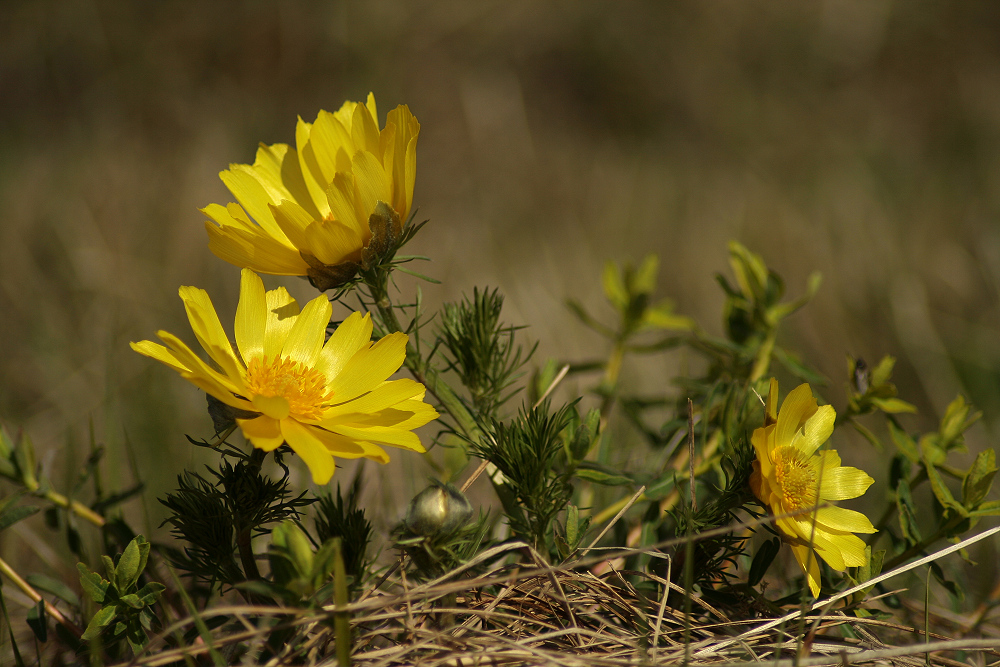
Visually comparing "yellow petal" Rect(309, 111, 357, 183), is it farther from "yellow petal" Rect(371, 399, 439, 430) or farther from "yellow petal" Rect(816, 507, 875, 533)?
"yellow petal" Rect(816, 507, 875, 533)

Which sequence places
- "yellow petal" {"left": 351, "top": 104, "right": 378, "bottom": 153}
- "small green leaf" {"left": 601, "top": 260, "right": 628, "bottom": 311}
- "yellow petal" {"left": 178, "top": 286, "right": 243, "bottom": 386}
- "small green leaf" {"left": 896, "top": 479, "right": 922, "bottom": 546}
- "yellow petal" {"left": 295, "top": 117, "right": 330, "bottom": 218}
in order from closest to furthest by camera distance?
1. "yellow petal" {"left": 178, "top": 286, "right": 243, "bottom": 386}
2. "yellow petal" {"left": 351, "top": 104, "right": 378, "bottom": 153}
3. "yellow petal" {"left": 295, "top": 117, "right": 330, "bottom": 218}
4. "small green leaf" {"left": 896, "top": 479, "right": 922, "bottom": 546}
5. "small green leaf" {"left": 601, "top": 260, "right": 628, "bottom": 311}

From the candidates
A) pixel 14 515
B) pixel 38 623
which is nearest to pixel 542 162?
pixel 14 515

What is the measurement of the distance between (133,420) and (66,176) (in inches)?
65.6

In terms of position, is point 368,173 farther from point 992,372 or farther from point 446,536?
point 992,372

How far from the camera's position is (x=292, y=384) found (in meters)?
1.11

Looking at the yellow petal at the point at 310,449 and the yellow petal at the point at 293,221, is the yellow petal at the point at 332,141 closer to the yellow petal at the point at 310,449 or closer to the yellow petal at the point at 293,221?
the yellow petal at the point at 293,221

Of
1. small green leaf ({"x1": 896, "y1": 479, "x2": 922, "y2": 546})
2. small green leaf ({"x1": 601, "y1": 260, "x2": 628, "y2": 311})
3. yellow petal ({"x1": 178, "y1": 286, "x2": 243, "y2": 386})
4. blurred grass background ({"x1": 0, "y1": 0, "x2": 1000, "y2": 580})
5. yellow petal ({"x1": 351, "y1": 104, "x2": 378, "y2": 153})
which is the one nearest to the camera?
yellow petal ({"x1": 178, "y1": 286, "x2": 243, "y2": 386})

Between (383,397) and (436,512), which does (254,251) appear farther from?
(436,512)

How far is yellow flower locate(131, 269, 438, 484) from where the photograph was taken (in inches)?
36.9

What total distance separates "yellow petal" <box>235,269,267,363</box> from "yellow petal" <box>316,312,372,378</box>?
0.35 feet

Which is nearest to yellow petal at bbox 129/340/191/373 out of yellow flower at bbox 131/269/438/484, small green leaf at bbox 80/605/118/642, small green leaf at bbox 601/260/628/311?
yellow flower at bbox 131/269/438/484

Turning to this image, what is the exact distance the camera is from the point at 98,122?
3.90m

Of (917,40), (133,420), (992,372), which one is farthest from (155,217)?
(917,40)

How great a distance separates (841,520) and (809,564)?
0.45ft
